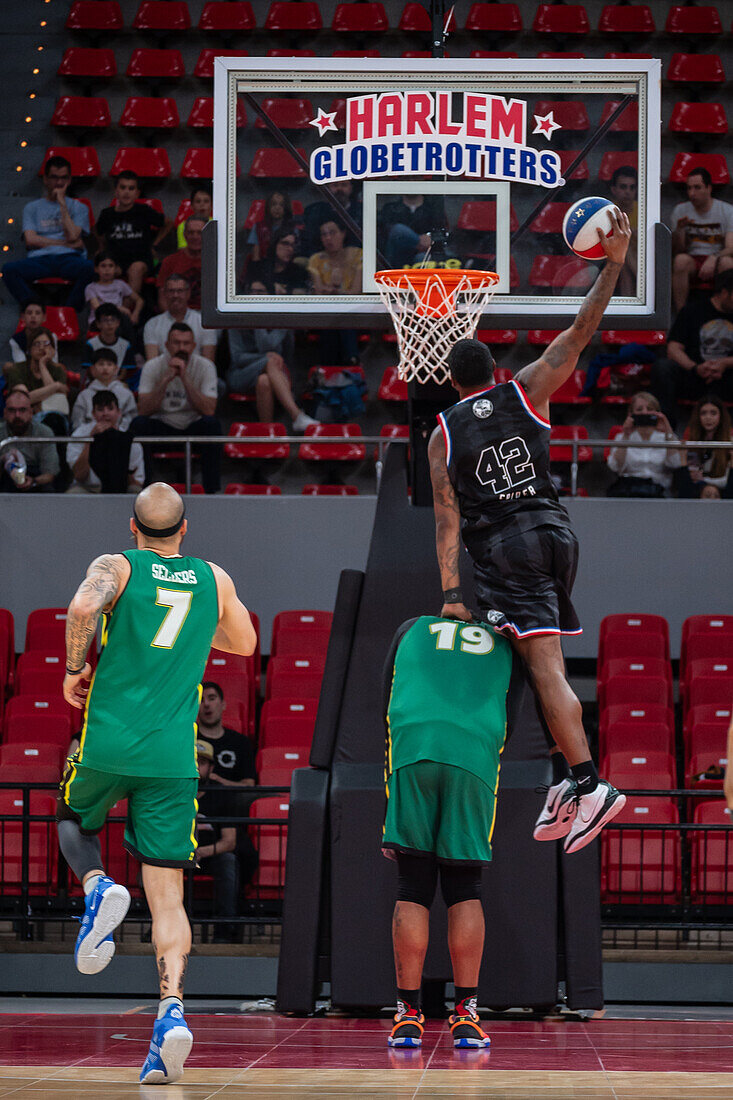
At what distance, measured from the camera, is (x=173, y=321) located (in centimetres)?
1355

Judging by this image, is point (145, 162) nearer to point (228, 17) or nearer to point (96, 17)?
point (228, 17)

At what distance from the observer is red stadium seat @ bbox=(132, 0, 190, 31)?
663 inches

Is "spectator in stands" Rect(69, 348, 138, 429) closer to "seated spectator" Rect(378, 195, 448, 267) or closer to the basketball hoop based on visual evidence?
"seated spectator" Rect(378, 195, 448, 267)

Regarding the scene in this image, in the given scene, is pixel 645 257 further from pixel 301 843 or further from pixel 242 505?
pixel 242 505

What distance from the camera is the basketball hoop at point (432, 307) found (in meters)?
7.63

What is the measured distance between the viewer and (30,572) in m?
12.9

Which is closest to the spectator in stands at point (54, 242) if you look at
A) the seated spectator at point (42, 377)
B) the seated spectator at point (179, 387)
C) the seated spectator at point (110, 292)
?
the seated spectator at point (110, 292)

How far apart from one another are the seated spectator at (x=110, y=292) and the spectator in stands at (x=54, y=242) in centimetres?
23

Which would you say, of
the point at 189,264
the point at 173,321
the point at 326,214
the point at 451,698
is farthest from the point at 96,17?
the point at 451,698

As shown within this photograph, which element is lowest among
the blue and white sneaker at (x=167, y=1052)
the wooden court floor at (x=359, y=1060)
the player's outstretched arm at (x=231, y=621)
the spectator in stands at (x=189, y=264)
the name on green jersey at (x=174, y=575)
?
the wooden court floor at (x=359, y=1060)

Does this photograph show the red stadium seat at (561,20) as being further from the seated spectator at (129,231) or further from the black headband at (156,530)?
the black headband at (156,530)

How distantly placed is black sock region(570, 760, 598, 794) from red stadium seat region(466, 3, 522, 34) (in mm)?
12359

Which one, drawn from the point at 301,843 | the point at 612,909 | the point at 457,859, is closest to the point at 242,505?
the point at 612,909

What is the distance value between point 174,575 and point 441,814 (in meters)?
1.40
